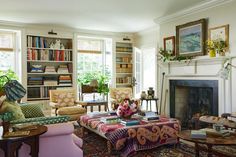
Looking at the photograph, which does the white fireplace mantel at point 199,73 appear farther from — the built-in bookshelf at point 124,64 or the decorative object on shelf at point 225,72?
the built-in bookshelf at point 124,64

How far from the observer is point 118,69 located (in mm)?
7418

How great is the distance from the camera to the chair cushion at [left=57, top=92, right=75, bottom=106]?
5.78 meters

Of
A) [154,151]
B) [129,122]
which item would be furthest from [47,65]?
[154,151]

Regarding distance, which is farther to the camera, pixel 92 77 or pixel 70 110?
→ pixel 92 77

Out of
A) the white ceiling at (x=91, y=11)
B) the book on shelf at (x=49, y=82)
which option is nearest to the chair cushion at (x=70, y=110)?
the book on shelf at (x=49, y=82)

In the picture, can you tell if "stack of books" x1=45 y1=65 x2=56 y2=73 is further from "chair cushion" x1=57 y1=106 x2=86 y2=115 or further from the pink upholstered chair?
the pink upholstered chair

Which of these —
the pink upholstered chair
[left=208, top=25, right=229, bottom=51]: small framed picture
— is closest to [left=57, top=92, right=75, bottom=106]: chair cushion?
the pink upholstered chair

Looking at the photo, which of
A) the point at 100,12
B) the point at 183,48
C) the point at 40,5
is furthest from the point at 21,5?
the point at 183,48

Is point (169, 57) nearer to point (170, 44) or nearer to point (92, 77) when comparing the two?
point (170, 44)

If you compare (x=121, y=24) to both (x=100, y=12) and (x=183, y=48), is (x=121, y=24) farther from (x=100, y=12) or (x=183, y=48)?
(x=183, y=48)

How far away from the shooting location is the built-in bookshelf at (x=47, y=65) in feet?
20.5

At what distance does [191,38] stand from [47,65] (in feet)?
12.9

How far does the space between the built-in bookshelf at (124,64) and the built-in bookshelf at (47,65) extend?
1514 millimetres

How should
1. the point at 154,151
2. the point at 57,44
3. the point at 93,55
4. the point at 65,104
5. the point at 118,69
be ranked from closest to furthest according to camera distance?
1. the point at 154,151
2. the point at 65,104
3. the point at 57,44
4. the point at 93,55
5. the point at 118,69
